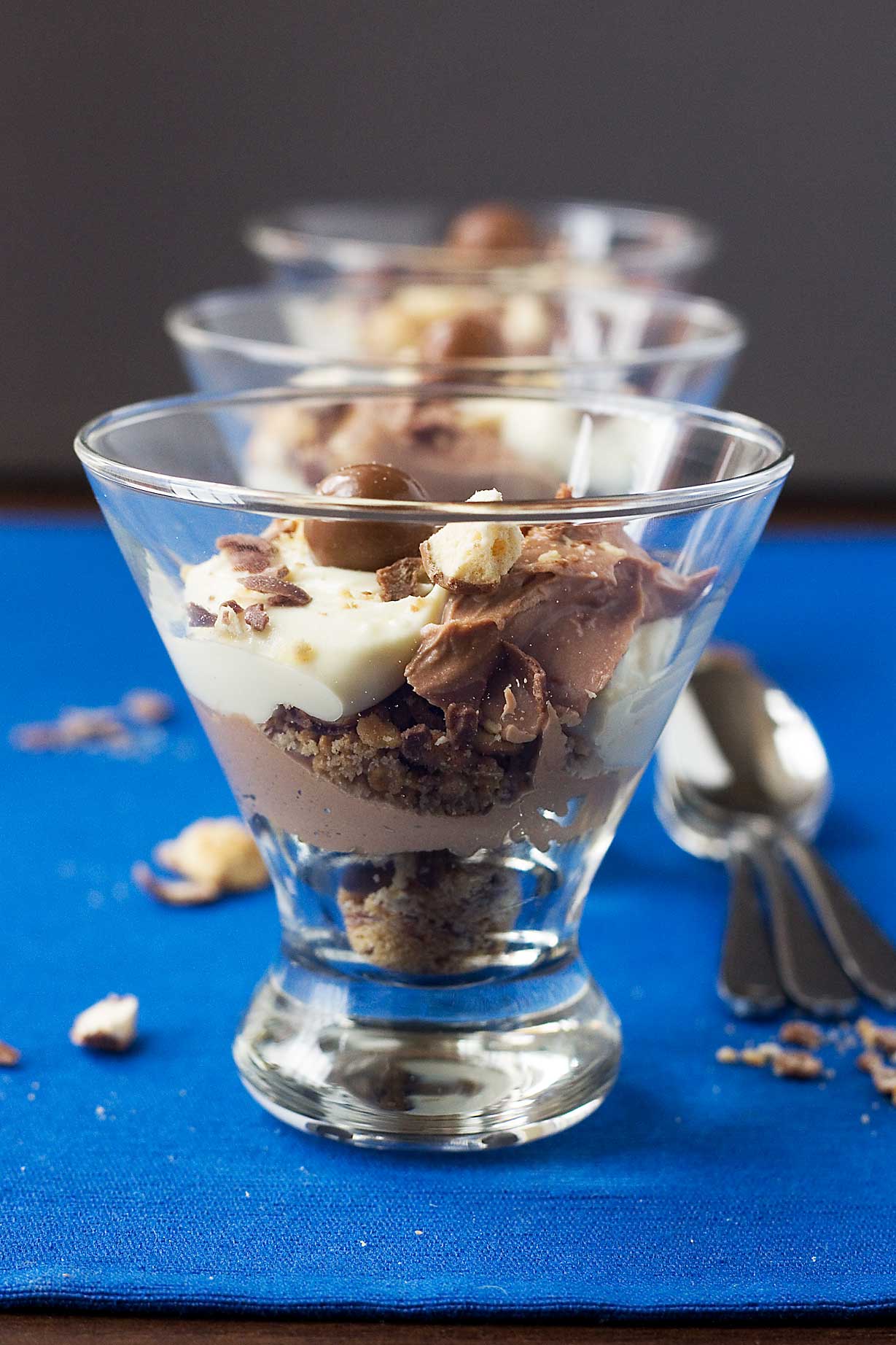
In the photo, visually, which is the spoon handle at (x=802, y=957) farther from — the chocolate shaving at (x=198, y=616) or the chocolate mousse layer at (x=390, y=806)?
the chocolate shaving at (x=198, y=616)

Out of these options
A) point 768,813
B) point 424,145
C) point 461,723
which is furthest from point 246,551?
point 424,145

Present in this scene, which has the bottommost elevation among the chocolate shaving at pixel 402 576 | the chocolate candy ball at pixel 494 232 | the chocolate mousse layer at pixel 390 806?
the chocolate mousse layer at pixel 390 806

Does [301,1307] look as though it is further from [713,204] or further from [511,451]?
[713,204]

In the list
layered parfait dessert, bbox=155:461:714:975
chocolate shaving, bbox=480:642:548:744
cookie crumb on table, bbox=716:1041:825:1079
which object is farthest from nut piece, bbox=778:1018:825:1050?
chocolate shaving, bbox=480:642:548:744

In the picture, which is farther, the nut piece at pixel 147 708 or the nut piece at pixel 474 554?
the nut piece at pixel 147 708

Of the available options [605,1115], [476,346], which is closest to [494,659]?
[605,1115]

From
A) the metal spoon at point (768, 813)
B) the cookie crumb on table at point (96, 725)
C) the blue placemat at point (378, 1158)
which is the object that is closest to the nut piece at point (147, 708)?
the cookie crumb on table at point (96, 725)

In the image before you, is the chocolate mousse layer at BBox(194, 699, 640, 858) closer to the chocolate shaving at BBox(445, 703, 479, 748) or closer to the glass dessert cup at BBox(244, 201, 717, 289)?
the chocolate shaving at BBox(445, 703, 479, 748)
